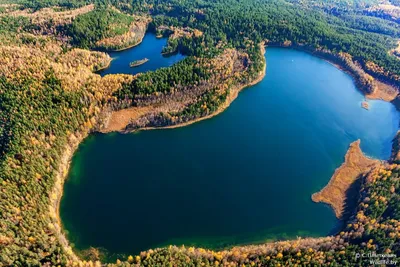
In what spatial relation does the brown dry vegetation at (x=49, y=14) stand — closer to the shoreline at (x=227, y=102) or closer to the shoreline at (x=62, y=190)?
the shoreline at (x=227, y=102)

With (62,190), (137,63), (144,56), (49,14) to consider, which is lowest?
(62,190)

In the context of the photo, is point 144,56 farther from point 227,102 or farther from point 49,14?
point 49,14

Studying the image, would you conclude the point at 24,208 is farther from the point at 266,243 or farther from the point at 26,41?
the point at 26,41

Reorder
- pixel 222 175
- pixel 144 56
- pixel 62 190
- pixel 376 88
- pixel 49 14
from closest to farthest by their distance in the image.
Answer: pixel 62 190, pixel 222 175, pixel 376 88, pixel 144 56, pixel 49 14

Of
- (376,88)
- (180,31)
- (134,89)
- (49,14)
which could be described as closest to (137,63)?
(134,89)

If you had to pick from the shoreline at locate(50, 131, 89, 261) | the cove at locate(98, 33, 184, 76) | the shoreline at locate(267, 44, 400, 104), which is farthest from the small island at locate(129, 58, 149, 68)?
the shoreline at locate(267, 44, 400, 104)

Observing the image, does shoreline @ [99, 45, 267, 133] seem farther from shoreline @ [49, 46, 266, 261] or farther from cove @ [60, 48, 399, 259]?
cove @ [60, 48, 399, 259]

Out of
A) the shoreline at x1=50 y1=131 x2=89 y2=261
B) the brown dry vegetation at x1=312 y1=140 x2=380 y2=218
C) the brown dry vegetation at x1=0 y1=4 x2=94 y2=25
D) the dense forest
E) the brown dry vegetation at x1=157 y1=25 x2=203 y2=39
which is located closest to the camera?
the dense forest
